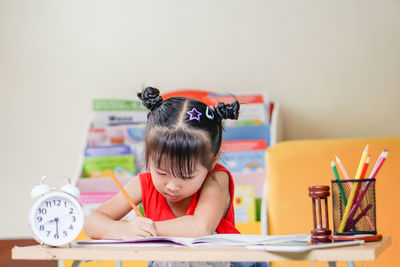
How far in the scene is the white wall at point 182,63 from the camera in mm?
2482

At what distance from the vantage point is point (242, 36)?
2.60m

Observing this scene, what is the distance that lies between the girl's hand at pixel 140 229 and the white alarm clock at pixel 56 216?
0.12m

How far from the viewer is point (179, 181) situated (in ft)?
3.66

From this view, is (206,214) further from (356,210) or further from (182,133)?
(356,210)

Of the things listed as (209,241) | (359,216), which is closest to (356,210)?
(359,216)

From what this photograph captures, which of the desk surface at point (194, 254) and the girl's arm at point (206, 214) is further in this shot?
the girl's arm at point (206, 214)

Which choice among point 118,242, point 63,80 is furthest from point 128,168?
point 118,242

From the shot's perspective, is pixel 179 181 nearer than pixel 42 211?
No

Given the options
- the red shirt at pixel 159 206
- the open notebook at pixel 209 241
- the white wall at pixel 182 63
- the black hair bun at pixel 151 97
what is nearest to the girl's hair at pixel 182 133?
the black hair bun at pixel 151 97

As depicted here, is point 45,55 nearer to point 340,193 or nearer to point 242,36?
point 242,36

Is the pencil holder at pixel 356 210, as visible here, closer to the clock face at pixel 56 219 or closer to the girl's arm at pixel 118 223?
the girl's arm at pixel 118 223

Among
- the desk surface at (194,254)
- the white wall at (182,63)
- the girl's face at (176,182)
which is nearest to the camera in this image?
the desk surface at (194,254)

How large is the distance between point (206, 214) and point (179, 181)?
0.27ft

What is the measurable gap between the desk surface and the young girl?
19cm
